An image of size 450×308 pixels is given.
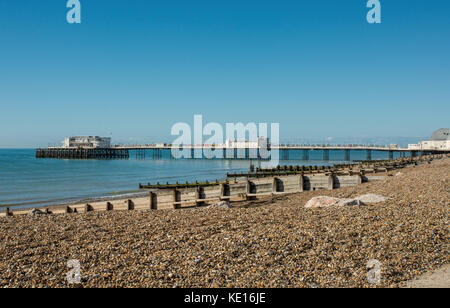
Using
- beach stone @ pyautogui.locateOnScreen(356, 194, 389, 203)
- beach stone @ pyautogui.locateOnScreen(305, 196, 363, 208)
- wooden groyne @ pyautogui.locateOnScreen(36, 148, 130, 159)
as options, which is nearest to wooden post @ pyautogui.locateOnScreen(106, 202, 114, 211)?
beach stone @ pyautogui.locateOnScreen(305, 196, 363, 208)

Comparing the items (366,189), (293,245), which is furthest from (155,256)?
(366,189)

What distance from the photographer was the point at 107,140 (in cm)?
14388

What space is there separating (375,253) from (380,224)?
5.95 feet

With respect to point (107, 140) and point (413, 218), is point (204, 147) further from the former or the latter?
point (413, 218)

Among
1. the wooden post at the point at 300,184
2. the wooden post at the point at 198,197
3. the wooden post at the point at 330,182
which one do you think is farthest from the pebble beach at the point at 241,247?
the wooden post at the point at 300,184

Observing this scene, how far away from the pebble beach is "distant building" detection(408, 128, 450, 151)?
84.5 m

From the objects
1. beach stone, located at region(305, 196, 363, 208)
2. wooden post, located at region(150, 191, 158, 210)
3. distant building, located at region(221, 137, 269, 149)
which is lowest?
wooden post, located at region(150, 191, 158, 210)

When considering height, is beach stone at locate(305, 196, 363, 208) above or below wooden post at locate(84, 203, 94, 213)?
above

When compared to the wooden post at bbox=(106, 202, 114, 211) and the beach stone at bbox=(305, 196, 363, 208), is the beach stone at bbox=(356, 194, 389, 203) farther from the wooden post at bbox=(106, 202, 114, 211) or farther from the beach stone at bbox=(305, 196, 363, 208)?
the wooden post at bbox=(106, 202, 114, 211)

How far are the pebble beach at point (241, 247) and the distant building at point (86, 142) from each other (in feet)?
435

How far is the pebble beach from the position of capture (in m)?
5.58

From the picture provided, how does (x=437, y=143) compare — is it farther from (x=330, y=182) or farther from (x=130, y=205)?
(x=130, y=205)

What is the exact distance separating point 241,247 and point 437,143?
A: 9378 centimetres

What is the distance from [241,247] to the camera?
6848mm
